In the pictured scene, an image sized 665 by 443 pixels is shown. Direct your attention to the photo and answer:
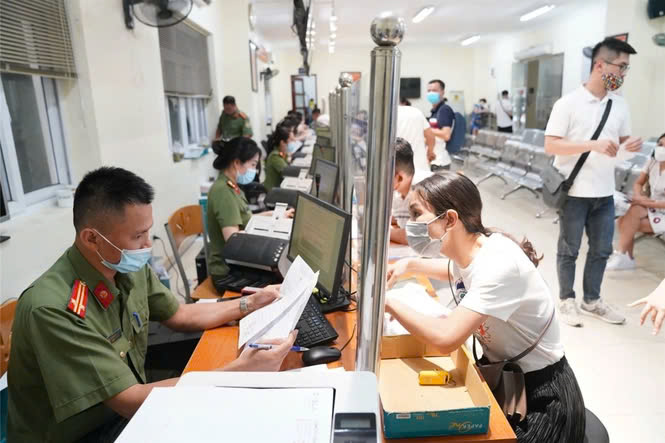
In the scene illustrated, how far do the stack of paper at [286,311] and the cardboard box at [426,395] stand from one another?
28cm

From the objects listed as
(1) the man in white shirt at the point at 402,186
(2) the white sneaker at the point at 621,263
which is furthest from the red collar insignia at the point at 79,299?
(2) the white sneaker at the point at 621,263

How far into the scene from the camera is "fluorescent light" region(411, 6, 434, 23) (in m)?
8.47

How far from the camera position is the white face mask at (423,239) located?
4.77 ft

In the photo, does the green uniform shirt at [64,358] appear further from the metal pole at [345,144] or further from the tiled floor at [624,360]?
the tiled floor at [624,360]

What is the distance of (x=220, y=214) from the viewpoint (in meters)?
2.47

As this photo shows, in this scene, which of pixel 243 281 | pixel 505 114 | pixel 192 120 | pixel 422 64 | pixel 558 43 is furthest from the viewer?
pixel 422 64

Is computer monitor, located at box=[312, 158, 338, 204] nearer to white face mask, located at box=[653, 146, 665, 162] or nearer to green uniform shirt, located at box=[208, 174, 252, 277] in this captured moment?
green uniform shirt, located at box=[208, 174, 252, 277]

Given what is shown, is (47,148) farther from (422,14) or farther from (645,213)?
(422,14)

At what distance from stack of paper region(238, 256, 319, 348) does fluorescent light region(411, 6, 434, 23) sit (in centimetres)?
828

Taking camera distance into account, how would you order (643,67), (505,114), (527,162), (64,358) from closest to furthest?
(64,358), (643,67), (527,162), (505,114)

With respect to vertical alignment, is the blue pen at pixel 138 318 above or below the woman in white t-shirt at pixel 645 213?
above

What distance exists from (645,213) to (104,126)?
4.22 meters

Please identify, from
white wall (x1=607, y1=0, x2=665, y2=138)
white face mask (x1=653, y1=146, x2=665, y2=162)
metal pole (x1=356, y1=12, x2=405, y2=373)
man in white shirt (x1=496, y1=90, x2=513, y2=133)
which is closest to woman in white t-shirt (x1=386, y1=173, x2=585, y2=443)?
metal pole (x1=356, y1=12, x2=405, y2=373)

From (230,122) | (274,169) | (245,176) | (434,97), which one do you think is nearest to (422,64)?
(230,122)
